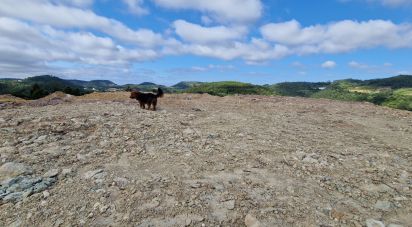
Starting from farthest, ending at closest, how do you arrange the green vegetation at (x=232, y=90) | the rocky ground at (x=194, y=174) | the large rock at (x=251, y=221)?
the green vegetation at (x=232, y=90), the rocky ground at (x=194, y=174), the large rock at (x=251, y=221)

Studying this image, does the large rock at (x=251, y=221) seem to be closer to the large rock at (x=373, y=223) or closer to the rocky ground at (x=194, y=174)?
the rocky ground at (x=194, y=174)

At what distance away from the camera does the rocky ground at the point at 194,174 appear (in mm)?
5938

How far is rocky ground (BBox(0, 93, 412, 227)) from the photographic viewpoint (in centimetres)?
594

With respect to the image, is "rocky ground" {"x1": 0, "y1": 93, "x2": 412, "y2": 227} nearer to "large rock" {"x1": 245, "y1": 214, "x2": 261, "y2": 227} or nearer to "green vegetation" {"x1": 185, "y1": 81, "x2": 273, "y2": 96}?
"large rock" {"x1": 245, "y1": 214, "x2": 261, "y2": 227}

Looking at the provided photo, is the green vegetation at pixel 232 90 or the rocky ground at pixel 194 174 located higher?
the rocky ground at pixel 194 174

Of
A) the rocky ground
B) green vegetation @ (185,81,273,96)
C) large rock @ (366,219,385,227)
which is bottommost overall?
green vegetation @ (185,81,273,96)

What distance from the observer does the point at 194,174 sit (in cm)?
745

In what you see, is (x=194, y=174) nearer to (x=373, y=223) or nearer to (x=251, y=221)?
(x=251, y=221)

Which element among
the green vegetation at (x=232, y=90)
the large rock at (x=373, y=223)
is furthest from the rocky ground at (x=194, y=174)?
the green vegetation at (x=232, y=90)

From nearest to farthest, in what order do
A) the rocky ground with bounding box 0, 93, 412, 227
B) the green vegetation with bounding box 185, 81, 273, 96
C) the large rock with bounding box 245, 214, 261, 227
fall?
the large rock with bounding box 245, 214, 261, 227, the rocky ground with bounding box 0, 93, 412, 227, the green vegetation with bounding box 185, 81, 273, 96

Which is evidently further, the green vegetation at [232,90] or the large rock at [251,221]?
the green vegetation at [232,90]

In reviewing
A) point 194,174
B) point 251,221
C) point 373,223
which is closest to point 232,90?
point 194,174

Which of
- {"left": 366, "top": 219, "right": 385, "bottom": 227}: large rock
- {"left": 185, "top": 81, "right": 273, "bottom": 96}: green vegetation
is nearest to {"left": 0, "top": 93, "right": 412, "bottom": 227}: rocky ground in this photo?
{"left": 366, "top": 219, "right": 385, "bottom": 227}: large rock

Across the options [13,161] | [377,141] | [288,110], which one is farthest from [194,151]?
[288,110]
